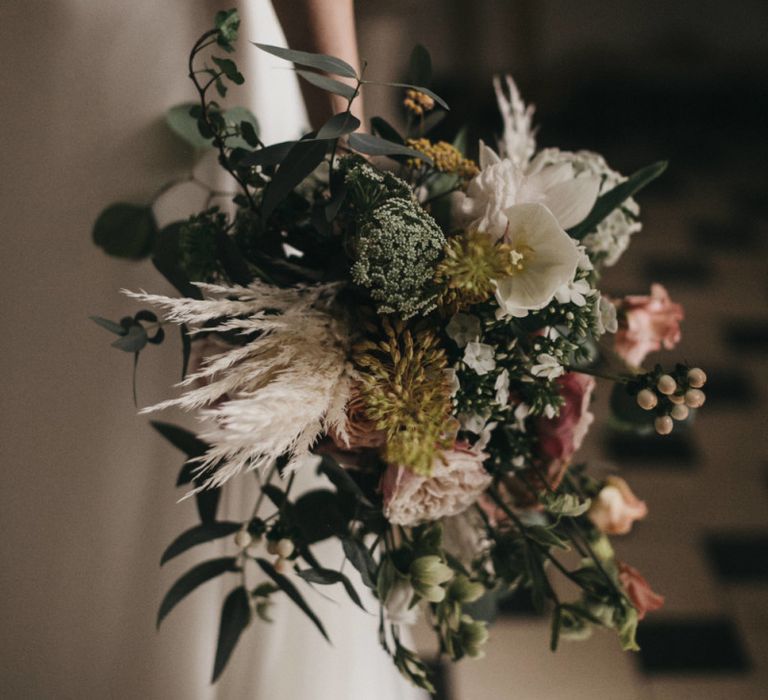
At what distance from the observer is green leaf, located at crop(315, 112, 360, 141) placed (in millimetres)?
538

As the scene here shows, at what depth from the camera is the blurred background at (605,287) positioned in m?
0.69

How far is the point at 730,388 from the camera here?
6.79 feet

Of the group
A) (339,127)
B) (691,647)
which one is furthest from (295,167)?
(691,647)

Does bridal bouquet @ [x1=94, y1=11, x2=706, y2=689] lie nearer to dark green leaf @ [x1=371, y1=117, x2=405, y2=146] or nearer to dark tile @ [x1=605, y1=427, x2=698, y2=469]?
dark green leaf @ [x1=371, y1=117, x2=405, y2=146]

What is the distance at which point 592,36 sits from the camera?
3.17m

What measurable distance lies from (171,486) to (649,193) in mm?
2490

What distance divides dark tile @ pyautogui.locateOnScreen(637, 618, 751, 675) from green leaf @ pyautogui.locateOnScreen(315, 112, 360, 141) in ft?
4.11

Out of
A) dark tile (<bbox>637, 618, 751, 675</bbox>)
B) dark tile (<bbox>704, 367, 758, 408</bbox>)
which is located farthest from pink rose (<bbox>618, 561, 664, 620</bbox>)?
dark tile (<bbox>704, 367, 758, 408</bbox>)

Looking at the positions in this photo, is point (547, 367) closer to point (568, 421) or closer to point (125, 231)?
point (568, 421)

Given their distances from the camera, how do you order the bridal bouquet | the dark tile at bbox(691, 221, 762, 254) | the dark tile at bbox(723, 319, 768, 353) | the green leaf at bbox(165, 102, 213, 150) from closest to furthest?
the bridal bouquet
the green leaf at bbox(165, 102, 213, 150)
the dark tile at bbox(723, 319, 768, 353)
the dark tile at bbox(691, 221, 762, 254)

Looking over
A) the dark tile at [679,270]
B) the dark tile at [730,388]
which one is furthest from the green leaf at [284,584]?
the dark tile at [679,270]

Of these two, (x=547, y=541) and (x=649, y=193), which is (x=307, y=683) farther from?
(x=649, y=193)

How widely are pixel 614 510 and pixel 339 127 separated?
467 millimetres

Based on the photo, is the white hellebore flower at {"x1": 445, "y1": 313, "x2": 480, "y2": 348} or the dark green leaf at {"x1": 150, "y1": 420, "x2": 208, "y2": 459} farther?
the dark green leaf at {"x1": 150, "y1": 420, "x2": 208, "y2": 459}
